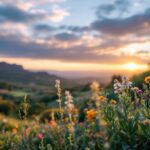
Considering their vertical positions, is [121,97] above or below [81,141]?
above

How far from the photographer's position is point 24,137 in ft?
25.0

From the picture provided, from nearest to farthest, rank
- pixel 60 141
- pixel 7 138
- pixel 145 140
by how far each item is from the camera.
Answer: pixel 145 140 → pixel 60 141 → pixel 7 138

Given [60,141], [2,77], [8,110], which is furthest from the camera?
[2,77]

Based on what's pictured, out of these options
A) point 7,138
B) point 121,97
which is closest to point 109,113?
point 121,97

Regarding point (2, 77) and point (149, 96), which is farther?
point (2, 77)

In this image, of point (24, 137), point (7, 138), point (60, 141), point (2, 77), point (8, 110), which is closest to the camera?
point (60, 141)

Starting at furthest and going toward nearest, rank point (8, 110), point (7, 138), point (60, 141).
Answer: point (8, 110), point (7, 138), point (60, 141)

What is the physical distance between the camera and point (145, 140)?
5.92 m

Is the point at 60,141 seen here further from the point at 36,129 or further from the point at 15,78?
the point at 15,78

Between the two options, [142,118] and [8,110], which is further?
[8,110]

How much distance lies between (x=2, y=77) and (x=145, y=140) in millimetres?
177977

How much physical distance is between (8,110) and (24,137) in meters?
19.8

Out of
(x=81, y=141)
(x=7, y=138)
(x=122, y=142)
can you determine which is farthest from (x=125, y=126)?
(x=7, y=138)

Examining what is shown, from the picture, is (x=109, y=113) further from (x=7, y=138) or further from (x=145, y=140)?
(x=7, y=138)
